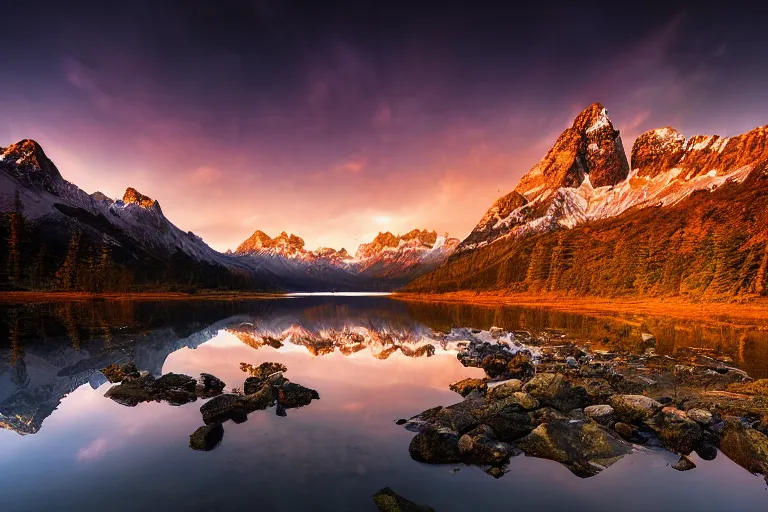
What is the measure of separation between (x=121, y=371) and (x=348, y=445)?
828 inches

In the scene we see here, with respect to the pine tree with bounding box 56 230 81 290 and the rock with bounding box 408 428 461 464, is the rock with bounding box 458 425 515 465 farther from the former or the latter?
the pine tree with bounding box 56 230 81 290

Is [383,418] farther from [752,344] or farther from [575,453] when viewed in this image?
[752,344]

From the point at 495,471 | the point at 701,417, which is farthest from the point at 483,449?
the point at 701,417

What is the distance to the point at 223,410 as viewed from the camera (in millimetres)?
19797

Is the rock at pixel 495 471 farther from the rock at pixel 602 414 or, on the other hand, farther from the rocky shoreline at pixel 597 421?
the rock at pixel 602 414

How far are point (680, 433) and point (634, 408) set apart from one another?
2.50 m

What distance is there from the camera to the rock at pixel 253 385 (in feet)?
79.5

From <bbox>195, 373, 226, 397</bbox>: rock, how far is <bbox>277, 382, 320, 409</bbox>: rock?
4802 millimetres

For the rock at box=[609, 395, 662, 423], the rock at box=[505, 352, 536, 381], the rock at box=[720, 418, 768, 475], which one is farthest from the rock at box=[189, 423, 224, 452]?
the rock at box=[720, 418, 768, 475]

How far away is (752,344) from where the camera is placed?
137ft

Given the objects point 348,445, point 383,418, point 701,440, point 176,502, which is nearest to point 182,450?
point 176,502

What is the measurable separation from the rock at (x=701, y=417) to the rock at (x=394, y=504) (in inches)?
583

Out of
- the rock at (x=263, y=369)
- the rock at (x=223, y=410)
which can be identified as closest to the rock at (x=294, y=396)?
the rock at (x=223, y=410)

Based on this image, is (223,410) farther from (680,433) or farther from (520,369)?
(520,369)
